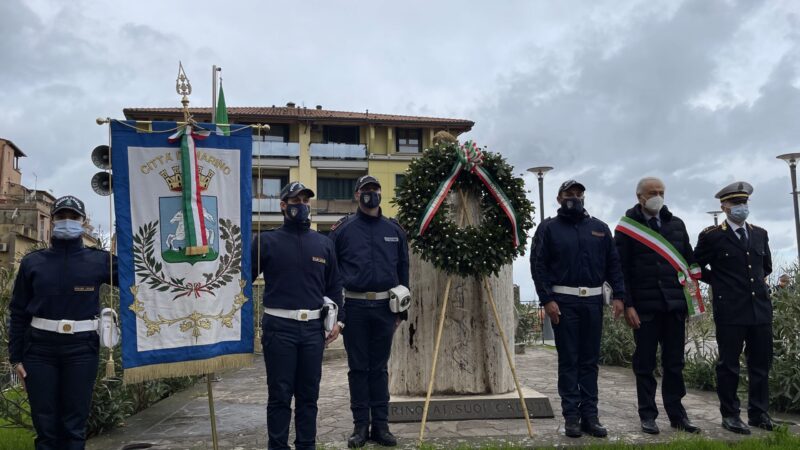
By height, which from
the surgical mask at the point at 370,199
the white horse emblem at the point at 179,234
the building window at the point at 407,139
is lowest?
the white horse emblem at the point at 179,234

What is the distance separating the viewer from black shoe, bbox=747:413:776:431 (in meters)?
5.78

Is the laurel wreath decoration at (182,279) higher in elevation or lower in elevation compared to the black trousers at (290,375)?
higher

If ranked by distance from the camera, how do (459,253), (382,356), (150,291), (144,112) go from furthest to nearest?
1. (144,112)
2. (459,253)
3. (382,356)
4. (150,291)

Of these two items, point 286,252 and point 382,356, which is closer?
point 286,252

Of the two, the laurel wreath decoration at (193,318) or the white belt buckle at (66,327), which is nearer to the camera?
the white belt buckle at (66,327)

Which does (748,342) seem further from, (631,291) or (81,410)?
(81,410)

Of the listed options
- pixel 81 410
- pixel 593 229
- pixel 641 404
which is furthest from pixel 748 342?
pixel 81 410

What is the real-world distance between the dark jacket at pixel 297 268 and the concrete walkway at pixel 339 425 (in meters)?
1.44

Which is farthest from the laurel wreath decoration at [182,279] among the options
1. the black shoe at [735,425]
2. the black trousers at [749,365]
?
the black shoe at [735,425]

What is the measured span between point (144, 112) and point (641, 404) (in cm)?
3674

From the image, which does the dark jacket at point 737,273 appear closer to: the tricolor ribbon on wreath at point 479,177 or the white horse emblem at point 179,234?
the tricolor ribbon on wreath at point 479,177

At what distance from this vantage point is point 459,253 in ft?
19.4

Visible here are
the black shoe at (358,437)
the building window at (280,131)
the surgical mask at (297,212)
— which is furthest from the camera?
the building window at (280,131)

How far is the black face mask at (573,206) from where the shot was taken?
19.1 ft
